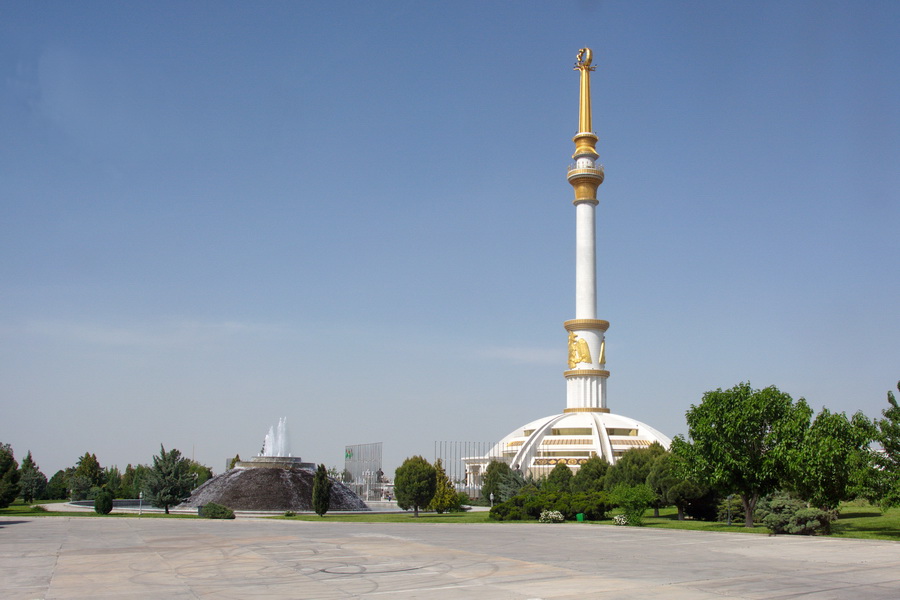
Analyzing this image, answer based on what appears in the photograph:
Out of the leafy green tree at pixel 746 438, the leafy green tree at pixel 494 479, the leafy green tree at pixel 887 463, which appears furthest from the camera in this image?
the leafy green tree at pixel 494 479

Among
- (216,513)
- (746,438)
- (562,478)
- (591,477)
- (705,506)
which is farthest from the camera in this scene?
(562,478)

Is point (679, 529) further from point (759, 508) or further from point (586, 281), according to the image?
point (586, 281)

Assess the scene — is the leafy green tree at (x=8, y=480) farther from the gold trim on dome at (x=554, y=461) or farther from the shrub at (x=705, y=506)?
the gold trim on dome at (x=554, y=461)

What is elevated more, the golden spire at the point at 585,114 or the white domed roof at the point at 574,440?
the golden spire at the point at 585,114

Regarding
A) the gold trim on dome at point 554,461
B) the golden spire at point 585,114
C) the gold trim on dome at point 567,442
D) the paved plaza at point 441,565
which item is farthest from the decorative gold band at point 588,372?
the paved plaza at point 441,565

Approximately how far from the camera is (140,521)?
3847 cm

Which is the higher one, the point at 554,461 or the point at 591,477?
the point at 554,461

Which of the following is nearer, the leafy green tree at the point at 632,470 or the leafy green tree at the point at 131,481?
the leafy green tree at the point at 632,470

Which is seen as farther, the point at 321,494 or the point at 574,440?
the point at 574,440

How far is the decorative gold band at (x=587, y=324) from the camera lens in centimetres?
8619

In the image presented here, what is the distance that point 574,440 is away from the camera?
7919cm

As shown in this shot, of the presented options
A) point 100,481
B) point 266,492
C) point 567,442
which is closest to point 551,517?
point 266,492

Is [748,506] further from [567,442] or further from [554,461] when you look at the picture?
[567,442]

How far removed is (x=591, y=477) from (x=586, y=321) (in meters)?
32.3
